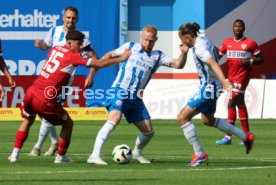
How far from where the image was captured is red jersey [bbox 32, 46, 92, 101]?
1426 cm

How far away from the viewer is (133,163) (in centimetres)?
1494

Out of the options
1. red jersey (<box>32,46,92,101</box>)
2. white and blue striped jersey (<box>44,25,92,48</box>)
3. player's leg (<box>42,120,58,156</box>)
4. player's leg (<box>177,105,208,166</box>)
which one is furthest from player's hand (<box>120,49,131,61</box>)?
player's leg (<box>42,120,58,156</box>)

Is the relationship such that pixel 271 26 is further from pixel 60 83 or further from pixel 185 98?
pixel 60 83

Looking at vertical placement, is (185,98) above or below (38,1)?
below

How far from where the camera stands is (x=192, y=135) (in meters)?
14.6

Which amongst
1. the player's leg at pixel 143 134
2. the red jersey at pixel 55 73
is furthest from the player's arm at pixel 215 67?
the red jersey at pixel 55 73

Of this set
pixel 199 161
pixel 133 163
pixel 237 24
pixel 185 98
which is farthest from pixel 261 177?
pixel 185 98

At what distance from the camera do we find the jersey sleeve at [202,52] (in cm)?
1429

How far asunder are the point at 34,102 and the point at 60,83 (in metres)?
0.45

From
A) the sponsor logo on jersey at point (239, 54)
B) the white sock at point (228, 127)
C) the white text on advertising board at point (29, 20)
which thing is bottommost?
the white sock at point (228, 127)

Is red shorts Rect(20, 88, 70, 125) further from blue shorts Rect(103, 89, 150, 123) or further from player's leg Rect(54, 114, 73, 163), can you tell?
blue shorts Rect(103, 89, 150, 123)

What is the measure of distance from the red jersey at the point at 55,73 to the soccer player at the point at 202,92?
1.67 m

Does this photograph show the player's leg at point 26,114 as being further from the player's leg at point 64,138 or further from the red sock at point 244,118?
the red sock at point 244,118

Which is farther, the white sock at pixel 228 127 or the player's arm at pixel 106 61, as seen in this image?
the white sock at pixel 228 127
